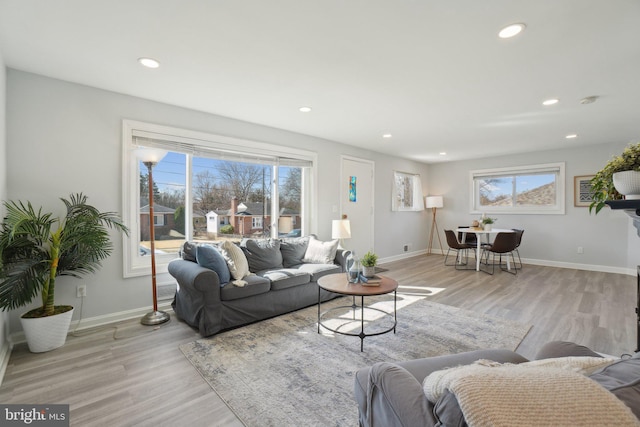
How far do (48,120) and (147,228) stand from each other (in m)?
1.35

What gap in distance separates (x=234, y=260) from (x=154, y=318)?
102cm

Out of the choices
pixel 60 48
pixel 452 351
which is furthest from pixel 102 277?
pixel 452 351

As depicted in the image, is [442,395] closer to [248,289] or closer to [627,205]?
[627,205]

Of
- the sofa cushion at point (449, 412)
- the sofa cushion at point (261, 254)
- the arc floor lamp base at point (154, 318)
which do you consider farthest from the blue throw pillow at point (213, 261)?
the sofa cushion at point (449, 412)

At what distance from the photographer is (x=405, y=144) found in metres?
5.49

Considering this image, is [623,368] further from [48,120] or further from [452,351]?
[48,120]

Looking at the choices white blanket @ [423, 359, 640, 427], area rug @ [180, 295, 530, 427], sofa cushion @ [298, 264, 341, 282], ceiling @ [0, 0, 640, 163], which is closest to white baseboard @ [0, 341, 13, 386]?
area rug @ [180, 295, 530, 427]

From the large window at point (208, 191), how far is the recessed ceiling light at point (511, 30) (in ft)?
10.0

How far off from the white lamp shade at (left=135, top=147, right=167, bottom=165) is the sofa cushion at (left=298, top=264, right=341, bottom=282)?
2052mm

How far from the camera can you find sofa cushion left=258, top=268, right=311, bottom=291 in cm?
321

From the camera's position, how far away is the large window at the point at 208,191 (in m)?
3.22

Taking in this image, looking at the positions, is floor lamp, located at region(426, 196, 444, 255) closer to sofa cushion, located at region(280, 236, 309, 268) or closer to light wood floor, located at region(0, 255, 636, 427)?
light wood floor, located at region(0, 255, 636, 427)

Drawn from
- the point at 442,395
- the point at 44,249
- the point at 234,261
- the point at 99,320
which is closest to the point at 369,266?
the point at 234,261

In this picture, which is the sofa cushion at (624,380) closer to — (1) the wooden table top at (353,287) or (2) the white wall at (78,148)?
(1) the wooden table top at (353,287)
